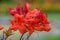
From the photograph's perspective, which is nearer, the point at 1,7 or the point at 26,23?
the point at 26,23

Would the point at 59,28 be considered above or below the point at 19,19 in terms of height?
below

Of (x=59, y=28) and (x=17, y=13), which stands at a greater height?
(x=17, y=13)

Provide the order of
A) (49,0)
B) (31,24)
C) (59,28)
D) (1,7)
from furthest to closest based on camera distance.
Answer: (49,0) < (1,7) < (59,28) < (31,24)

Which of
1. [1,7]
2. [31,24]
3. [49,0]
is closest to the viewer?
[31,24]

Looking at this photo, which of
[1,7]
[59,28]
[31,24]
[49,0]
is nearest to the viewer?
[31,24]

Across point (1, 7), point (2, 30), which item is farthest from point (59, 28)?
point (2, 30)

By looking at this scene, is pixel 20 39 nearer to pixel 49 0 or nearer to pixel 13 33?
pixel 13 33

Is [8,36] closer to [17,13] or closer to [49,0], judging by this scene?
[17,13]

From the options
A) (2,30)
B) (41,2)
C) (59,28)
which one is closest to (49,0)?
(41,2)

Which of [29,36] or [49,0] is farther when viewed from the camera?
[49,0]
